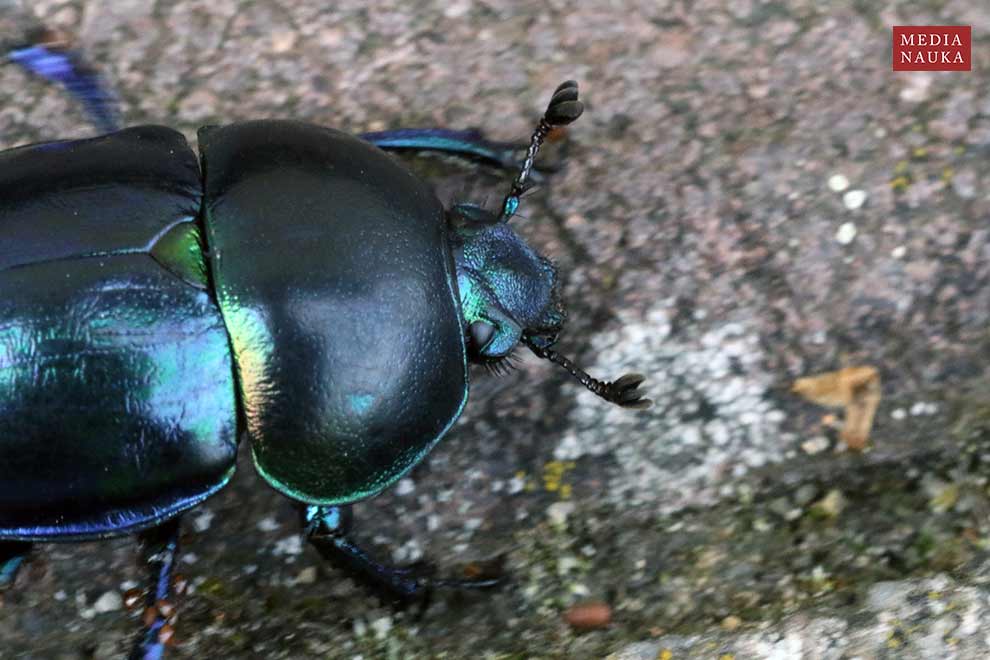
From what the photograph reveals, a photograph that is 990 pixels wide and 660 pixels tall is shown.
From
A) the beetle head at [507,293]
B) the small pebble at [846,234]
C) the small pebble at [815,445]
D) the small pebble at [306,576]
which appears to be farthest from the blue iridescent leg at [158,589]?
the small pebble at [846,234]

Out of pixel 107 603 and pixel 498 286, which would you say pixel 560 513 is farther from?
pixel 107 603

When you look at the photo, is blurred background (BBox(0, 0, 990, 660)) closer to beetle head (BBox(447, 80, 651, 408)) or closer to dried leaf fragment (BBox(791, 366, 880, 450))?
dried leaf fragment (BBox(791, 366, 880, 450))

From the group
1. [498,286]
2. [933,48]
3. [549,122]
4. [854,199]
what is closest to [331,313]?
[498,286]

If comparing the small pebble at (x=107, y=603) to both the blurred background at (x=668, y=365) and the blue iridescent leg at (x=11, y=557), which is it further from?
the blue iridescent leg at (x=11, y=557)

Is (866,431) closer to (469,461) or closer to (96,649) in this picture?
(469,461)

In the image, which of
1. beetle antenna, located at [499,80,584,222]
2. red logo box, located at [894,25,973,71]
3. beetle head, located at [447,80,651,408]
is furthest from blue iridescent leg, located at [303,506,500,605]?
red logo box, located at [894,25,973,71]

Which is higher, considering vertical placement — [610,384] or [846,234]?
[846,234]

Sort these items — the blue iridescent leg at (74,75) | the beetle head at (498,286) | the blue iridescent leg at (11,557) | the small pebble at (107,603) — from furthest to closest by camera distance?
the blue iridescent leg at (74,75), the small pebble at (107,603), the blue iridescent leg at (11,557), the beetle head at (498,286)
